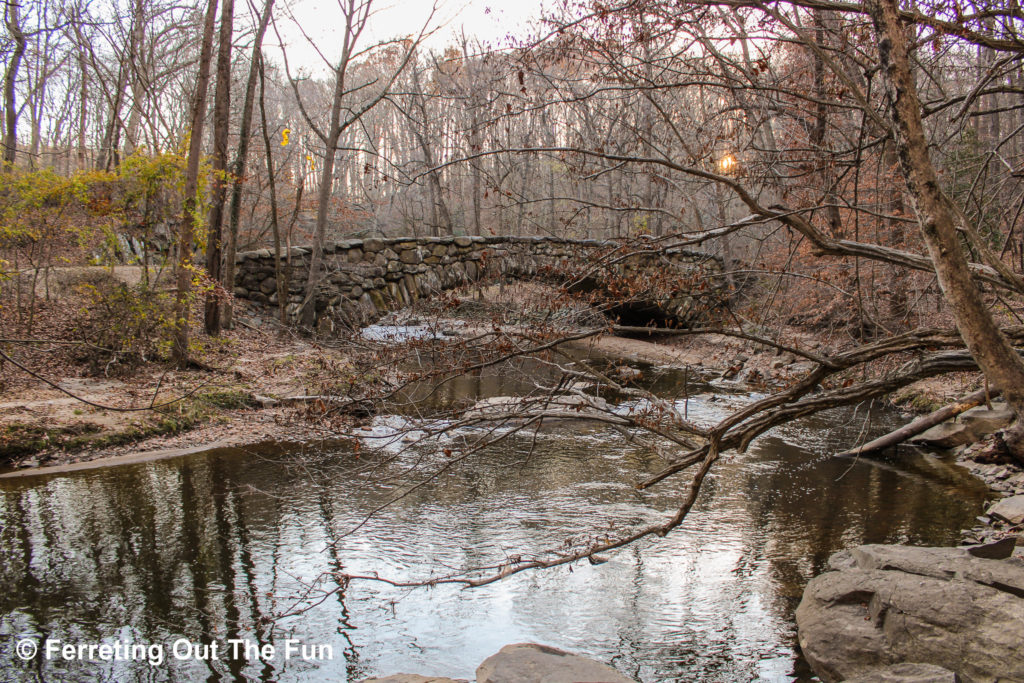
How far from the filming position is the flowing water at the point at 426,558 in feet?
13.3

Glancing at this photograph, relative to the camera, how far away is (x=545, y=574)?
519 centimetres

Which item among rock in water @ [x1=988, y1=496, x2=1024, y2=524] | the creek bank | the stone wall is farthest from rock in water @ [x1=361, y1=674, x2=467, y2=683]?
the stone wall

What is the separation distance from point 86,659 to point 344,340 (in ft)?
27.5

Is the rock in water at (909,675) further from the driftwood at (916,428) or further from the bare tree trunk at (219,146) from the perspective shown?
the bare tree trunk at (219,146)

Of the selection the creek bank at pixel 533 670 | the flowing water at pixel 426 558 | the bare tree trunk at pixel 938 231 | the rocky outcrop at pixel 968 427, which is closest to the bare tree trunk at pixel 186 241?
the flowing water at pixel 426 558

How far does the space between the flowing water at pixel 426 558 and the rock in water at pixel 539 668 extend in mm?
513

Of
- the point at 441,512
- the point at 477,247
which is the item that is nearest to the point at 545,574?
the point at 441,512

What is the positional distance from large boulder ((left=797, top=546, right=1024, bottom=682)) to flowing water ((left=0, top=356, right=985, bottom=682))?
29cm

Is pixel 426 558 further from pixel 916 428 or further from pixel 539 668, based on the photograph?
pixel 916 428

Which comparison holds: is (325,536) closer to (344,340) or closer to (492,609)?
(492,609)

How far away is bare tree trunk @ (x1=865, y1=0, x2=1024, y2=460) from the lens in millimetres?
3252

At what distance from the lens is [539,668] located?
3338 mm

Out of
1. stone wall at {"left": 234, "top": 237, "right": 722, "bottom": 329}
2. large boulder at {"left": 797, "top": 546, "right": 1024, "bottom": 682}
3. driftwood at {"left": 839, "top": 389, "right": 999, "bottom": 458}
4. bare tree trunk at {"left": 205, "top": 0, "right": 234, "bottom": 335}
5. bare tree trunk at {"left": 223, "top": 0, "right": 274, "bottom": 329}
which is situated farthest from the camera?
stone wall at {"left": 234, "top": 237, "right": 722, "bottom": 329}

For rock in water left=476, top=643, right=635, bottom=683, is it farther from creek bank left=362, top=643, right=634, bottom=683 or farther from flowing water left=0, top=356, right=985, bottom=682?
flowing water left=0, top=356, right=985, bottom=682
